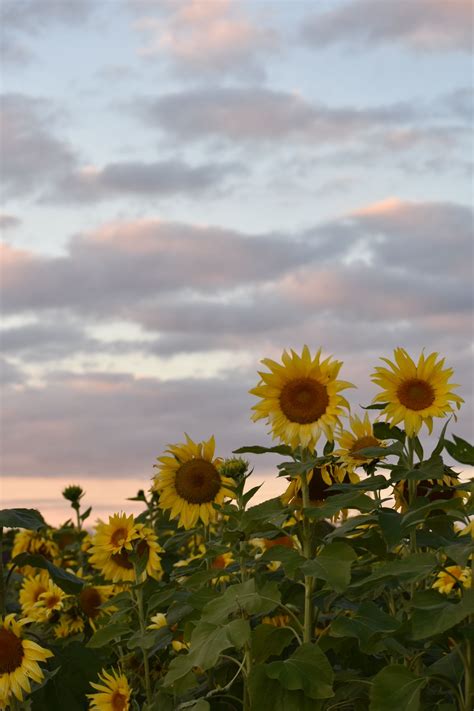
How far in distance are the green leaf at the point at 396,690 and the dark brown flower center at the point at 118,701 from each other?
2095mm

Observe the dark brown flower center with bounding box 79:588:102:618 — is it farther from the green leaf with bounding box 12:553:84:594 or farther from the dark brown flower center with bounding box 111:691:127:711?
the dark brown flower center with bounding box 111:691:127:711

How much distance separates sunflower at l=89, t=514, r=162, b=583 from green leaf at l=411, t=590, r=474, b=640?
96.3 inches

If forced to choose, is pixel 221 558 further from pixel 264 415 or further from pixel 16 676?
pixel 264 415

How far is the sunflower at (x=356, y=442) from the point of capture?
5301 millimetres

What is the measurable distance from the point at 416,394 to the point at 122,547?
2.24 metres

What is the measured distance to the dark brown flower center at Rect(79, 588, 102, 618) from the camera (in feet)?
25.5

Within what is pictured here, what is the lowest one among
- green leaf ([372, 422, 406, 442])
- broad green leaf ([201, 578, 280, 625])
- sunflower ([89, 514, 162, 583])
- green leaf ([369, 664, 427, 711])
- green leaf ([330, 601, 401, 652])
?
green leaf ([369, 664, 427, 711])

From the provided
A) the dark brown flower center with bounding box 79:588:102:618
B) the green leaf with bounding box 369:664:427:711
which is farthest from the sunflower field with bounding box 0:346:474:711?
the dark brown flower center with bounding box 79:588:102:618

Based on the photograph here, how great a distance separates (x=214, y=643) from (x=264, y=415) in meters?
1.12

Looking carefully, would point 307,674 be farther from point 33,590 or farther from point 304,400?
point 33,590

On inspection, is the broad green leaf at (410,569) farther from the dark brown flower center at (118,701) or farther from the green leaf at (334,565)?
the dark brown flower center at (118,701)

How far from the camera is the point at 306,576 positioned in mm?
4508

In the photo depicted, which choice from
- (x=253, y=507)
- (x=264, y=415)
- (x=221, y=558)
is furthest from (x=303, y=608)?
(x=221, y=558)

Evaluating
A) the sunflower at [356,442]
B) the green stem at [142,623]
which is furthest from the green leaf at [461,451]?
the green stem at [142,623]
